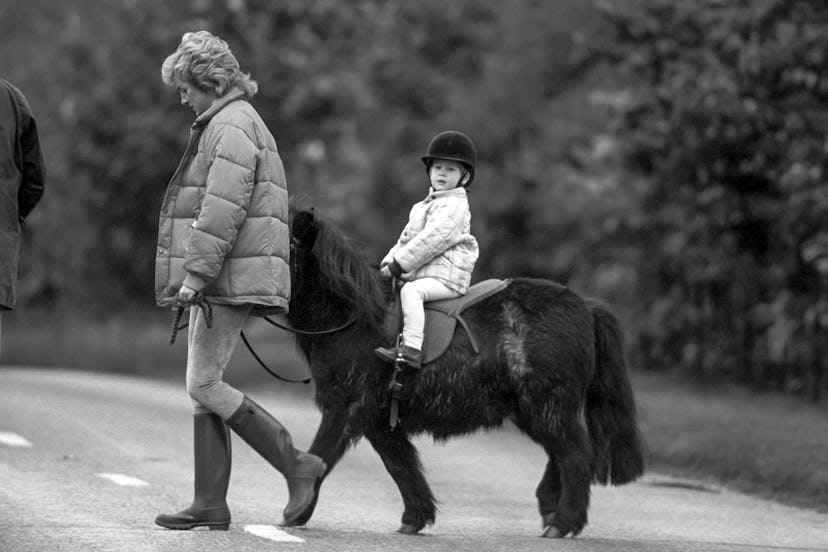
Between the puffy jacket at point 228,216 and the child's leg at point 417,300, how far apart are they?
78 cm

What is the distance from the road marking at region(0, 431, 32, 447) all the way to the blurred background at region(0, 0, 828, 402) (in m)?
4.70

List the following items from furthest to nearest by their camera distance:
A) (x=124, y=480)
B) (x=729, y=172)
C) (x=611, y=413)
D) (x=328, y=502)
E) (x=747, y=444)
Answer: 1. (x=729, y=172)
2. (x=747, y=444)
3. (x=124, y=480)
4. (x=328, y=502)
5. (x=611, y=413)

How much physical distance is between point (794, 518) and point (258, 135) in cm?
415

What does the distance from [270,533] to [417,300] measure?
132cm

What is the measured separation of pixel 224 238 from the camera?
737 centimetres

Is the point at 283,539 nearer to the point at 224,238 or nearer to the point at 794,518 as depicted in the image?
the point at 224,238

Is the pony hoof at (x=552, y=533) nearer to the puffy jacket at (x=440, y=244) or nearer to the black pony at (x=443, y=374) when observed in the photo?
the black pony at (x=443, y=374)

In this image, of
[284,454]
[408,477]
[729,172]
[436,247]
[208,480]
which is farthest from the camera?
[729,172]

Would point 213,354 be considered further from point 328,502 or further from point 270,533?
point 328,502

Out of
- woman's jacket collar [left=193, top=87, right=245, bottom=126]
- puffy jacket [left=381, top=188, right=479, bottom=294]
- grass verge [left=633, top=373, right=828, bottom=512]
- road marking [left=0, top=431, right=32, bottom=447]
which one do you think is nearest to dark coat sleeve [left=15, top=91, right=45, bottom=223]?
woman's jacket collar [left=193, top=87, right=245, bottom=126]

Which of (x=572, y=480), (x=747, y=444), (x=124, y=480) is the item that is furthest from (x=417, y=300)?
(x=747, y=444)

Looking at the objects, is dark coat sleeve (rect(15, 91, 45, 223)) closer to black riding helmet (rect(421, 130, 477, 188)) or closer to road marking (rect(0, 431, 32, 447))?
black riding helmet (rect(421, 130, 477, 188))

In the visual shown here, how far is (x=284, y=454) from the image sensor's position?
25.6ft

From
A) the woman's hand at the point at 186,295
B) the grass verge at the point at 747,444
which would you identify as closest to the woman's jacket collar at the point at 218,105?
the woman's hand at the point at 186,295
